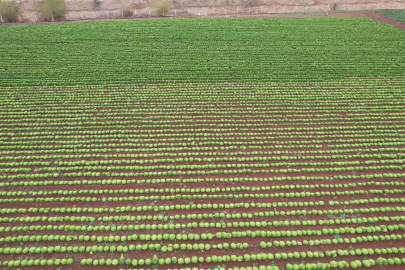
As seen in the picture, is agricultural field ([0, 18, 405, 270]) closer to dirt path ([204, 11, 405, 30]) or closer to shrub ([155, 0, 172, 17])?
dirt path ([204, 11, 405, 30])

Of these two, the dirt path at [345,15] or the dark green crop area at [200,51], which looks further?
the dirt path at [345,15]

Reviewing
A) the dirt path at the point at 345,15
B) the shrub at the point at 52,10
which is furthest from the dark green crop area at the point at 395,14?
the shrub at the point at 52,10

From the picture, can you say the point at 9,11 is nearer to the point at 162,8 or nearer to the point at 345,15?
the point at 162,8

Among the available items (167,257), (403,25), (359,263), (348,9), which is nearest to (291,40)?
(403,25)

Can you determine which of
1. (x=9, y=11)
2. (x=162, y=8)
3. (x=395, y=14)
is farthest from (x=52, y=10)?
(x=395, y=14)

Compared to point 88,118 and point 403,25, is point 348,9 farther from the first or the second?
point 88,118

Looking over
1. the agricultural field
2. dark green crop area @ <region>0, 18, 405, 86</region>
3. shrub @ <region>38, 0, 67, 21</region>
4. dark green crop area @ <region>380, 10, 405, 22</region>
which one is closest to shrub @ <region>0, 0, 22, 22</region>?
shrub @ <region>38, 0, 67, 21</region>

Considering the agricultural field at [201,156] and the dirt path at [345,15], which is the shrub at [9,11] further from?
the dirt path at [345,15]
